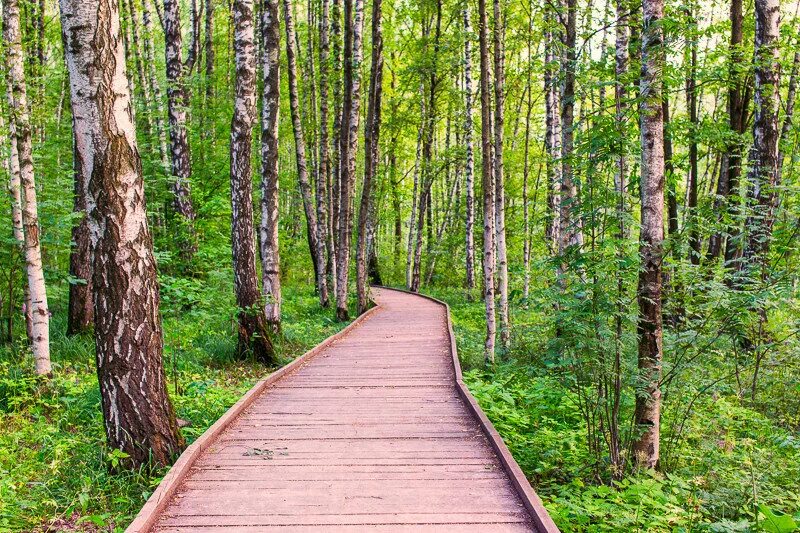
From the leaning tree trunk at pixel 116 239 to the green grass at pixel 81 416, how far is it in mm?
369

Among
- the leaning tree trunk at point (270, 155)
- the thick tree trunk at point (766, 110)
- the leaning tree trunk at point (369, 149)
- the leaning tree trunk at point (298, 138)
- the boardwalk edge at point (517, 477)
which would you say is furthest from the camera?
the leaning tree trunk at point (298, 138)

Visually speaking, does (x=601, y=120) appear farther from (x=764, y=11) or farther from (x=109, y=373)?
(x=764, y=11)

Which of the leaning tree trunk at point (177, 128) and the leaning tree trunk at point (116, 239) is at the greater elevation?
the leaning tree trunk at point (177, 128)

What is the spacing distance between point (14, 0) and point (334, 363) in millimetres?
6889

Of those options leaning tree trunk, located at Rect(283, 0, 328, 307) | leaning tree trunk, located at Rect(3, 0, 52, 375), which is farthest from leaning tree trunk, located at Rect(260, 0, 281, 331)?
leaning tree trunk, located at Rect(283, 0, 328, 307)

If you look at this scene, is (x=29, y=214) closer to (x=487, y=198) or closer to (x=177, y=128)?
(x=177, y=128)

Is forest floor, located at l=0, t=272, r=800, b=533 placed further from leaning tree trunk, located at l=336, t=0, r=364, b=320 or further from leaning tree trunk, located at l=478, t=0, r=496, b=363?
leaning tree trunk, located at l=336, t=0, r=364, b=320

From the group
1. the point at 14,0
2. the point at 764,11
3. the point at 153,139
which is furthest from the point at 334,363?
the point at 764,11

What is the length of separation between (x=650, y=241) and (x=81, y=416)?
6.49m

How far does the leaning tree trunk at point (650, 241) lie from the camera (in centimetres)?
517

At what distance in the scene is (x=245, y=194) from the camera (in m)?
9.46

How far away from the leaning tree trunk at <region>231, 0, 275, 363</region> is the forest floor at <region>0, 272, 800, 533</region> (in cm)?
35

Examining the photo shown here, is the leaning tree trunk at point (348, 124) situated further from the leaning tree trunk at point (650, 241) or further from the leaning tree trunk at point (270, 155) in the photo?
Result: the leaning tree trunk at point (650, 241)

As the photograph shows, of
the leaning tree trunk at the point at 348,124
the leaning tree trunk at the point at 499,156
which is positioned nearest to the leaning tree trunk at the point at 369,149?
the leaning tree trunk at the point at 348,124
